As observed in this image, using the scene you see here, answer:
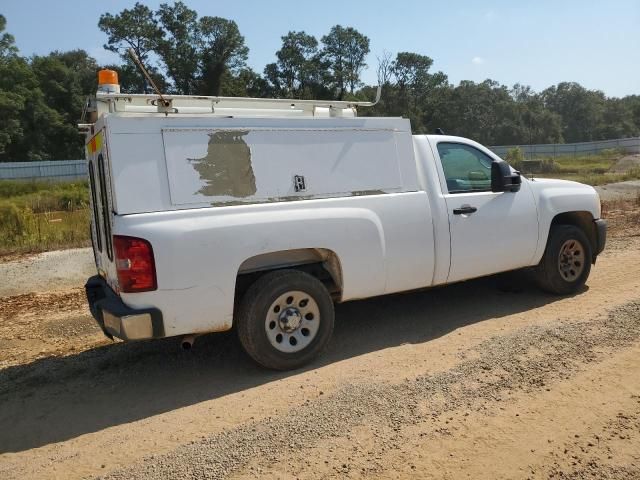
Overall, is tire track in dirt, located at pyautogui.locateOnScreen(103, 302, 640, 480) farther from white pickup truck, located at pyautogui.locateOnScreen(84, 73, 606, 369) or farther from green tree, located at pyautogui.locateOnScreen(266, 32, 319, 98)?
green tree, located at pyautogui.locateOnScreen(266, 32, 319, 98)

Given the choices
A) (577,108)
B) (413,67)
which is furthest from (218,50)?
(577,108)

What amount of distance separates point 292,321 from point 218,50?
7337cm

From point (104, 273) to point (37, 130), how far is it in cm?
5924

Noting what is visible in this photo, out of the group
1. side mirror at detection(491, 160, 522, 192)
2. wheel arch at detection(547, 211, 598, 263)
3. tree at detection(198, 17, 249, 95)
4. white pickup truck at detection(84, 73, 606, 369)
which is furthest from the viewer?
tree at detection(198, 17, 249, 95)

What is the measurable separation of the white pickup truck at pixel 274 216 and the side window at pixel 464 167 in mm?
16

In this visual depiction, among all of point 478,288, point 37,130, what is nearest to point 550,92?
point 37,130

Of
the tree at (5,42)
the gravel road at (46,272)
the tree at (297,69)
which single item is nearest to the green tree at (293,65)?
the tree at (297,69)

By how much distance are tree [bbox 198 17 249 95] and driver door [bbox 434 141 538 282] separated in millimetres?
68575

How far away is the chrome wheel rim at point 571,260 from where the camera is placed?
6.38 m

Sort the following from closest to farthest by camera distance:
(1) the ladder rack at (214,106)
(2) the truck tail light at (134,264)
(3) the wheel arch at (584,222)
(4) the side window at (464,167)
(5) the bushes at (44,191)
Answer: (2) the truck tail light at (134,264), (1) the ladder rack at (214,106), (4) the side window at (464,167), (3) the wheel arch at (584,222), (5) the bushes at (44,191)

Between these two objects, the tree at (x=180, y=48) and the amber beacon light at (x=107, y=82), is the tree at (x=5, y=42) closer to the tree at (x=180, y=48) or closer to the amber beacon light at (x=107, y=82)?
the tree at (x=180, y=48)

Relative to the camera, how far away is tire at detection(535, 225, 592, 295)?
247 inches

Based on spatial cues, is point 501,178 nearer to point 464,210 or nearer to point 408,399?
point 464,210

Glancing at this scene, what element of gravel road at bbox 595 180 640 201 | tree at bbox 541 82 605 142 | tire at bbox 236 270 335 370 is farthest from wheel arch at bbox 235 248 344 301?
tree at bbox 541 82 605 142
